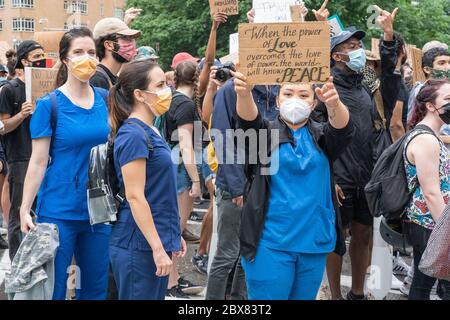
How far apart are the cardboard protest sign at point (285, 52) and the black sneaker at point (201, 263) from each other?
3352 mm

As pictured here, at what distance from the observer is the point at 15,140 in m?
6.36

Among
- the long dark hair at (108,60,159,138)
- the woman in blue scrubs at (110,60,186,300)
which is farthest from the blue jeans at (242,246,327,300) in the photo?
the long dark hair at (108,60,159,138)

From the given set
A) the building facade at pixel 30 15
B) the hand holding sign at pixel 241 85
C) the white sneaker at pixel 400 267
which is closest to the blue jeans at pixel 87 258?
the hand holding sign at pixel 241 85

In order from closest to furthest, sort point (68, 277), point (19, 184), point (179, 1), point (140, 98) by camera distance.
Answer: point (140, 98) → point (68, 277) → point (19, 184) → point (179, 1)

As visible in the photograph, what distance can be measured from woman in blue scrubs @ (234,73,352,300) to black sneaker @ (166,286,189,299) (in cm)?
206

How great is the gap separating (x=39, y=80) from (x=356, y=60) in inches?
99.6

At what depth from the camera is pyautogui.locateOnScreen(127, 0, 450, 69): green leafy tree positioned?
24016mm

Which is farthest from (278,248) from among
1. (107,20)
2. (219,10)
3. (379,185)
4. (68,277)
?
(219,10)

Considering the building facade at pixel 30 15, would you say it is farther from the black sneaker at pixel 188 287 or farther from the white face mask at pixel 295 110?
the white face mask at pixel 295 110

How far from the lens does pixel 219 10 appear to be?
7.07 meters

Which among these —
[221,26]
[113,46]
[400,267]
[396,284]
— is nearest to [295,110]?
[113,46]
